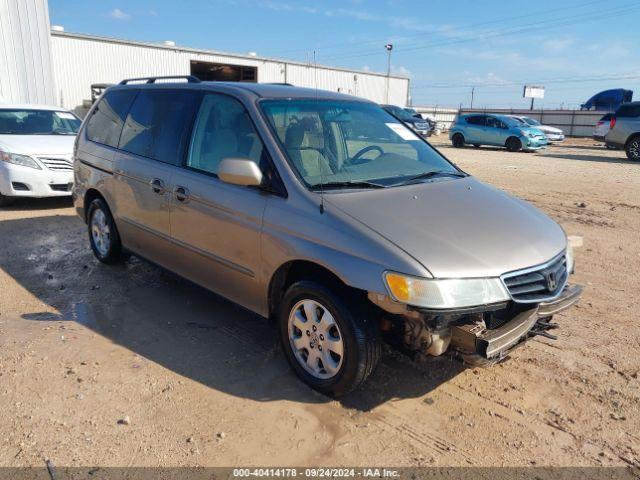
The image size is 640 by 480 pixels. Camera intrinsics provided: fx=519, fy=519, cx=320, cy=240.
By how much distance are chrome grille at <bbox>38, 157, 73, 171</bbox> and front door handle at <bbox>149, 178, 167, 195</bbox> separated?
465 centimetres

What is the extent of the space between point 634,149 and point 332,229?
19.0 meters

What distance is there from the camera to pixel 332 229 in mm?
2969

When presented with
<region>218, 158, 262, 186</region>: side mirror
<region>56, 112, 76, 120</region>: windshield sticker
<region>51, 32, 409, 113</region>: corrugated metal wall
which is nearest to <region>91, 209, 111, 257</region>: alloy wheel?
<region>218, 158, 262, 186</region>: side mirror

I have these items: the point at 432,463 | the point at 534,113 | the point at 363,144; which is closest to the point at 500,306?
the point at 432,463

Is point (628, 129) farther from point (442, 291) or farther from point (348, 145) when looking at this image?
point (442, 291)

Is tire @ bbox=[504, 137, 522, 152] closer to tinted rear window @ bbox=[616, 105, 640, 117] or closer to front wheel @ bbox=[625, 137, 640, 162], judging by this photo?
tinted rear window @ bbox=[616, 105, 640, 117]

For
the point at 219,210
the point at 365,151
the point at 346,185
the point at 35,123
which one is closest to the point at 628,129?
the point at 365,151

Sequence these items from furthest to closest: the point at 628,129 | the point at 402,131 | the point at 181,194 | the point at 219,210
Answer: the point at 628,129 < the point at 402,131 < the point at 181,194 < the point at 219,210

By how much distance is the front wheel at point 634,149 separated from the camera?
713 inches

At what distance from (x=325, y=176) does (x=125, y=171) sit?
7.32 ft

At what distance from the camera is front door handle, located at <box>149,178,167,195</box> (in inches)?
165

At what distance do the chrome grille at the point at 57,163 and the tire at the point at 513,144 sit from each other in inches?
744

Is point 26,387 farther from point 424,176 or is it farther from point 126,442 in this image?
point 424,176

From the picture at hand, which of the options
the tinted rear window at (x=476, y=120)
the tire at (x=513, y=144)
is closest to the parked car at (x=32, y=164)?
the tire at (x=513, y=144)
